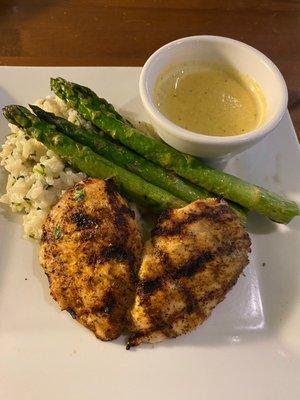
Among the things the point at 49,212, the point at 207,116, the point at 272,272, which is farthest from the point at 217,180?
the point at 49,212

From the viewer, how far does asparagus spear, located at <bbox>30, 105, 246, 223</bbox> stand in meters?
2.62

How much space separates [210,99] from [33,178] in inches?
45.7

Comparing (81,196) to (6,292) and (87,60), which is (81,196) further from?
(87,60)

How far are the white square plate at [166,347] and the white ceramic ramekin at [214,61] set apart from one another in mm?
569

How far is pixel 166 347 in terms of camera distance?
2.21m

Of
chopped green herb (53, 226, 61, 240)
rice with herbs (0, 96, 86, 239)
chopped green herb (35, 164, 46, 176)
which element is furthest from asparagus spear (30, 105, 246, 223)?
chopped green herb (53, 226, 61, 240)

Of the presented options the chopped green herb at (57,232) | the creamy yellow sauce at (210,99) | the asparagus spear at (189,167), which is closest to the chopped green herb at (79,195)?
the chopped green herb at (57,232)

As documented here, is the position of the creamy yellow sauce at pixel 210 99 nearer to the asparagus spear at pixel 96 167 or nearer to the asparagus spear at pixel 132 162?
the asparagus spear at pixel 132 162

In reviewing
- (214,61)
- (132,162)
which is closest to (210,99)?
(214,61)

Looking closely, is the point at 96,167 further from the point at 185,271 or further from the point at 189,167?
the point at 185,271

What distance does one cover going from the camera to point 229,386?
213cm

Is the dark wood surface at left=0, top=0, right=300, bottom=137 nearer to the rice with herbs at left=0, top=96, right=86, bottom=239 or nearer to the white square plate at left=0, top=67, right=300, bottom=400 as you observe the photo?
the rice with herbs at left=0, top=96, right=86, bottom=239

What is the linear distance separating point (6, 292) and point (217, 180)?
4.25 ft

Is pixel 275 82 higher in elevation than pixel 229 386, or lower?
higher
